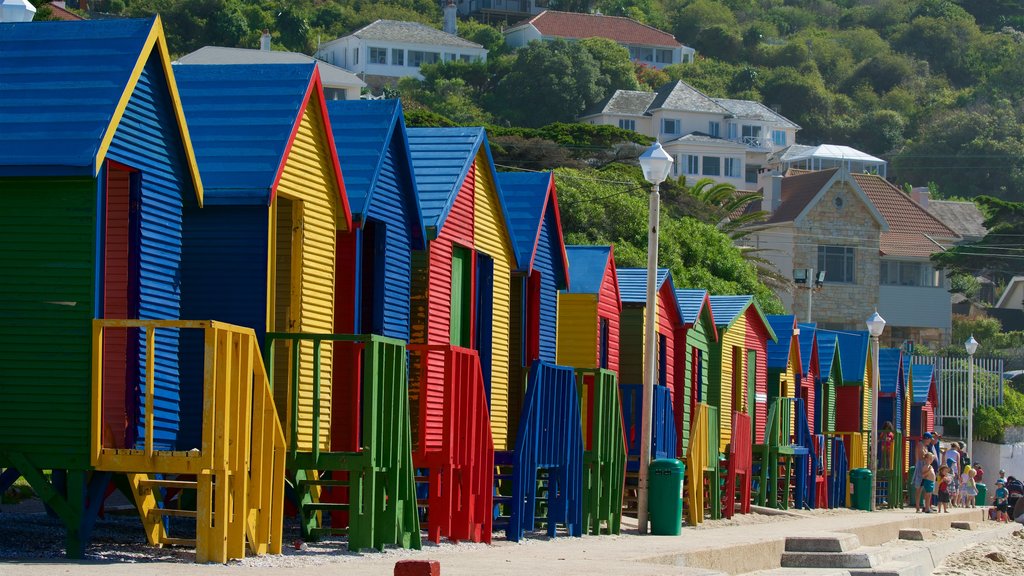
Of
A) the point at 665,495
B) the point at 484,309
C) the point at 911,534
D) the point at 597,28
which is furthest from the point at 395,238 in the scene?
the point at 597,28

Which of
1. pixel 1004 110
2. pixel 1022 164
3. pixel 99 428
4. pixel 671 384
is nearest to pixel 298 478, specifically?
pixel 99 428

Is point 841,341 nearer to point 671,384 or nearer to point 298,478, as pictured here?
point 671,384

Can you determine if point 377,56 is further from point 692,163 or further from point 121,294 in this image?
point 121,294

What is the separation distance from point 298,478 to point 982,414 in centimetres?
4685

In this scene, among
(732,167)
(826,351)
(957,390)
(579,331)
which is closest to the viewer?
(579,331)

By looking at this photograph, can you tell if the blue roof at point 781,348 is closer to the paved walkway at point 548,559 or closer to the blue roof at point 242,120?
the paved walkway at point 548,559

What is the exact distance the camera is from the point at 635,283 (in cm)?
2769

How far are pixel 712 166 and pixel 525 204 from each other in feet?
351

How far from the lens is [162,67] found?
14164 millimetres

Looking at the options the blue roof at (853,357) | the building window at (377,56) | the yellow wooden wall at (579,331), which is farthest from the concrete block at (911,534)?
the building window at (377,56)

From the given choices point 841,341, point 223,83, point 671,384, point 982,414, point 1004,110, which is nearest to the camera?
point 223,83

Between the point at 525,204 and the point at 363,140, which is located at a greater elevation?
the point at 363,140

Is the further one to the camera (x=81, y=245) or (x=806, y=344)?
(x=806, y=344)

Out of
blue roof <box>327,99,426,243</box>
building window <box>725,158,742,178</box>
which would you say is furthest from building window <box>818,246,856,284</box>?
blue roof <box>327,99,426,243</box>
